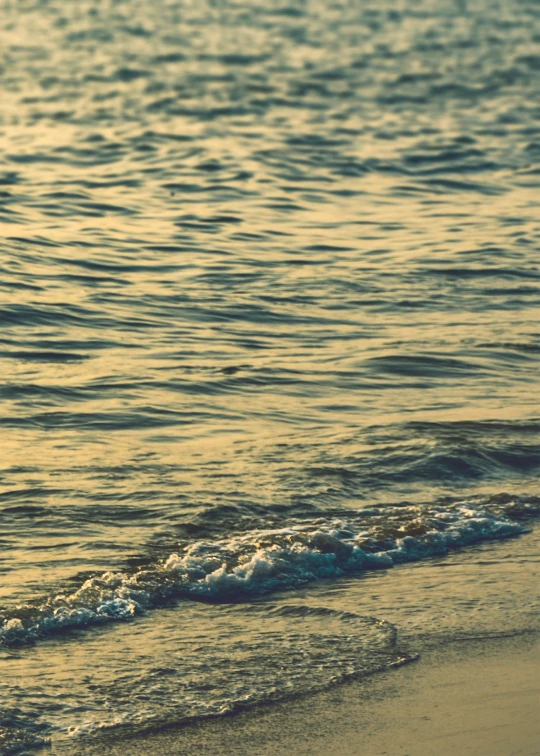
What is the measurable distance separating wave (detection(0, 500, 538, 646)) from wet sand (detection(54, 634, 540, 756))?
941mm

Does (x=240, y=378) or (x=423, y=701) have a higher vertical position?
(x=240, y=378)

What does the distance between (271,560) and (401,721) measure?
148cm

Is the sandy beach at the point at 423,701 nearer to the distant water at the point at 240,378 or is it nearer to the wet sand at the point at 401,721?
the wet sand at the point at 401,721

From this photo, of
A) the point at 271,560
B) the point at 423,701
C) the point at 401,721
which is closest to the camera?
the point at 401,721

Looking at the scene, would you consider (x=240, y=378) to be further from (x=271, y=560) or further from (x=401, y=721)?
(x=401, y=721)

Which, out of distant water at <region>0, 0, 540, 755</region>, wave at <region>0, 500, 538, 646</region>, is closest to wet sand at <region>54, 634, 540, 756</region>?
distant water at <region>0, 0, 540, 755</region>

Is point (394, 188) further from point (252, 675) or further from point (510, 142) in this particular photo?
point (252, 675)

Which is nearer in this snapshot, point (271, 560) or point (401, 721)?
point (401, 721)

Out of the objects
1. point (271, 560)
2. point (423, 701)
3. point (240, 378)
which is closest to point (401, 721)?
point (423, 701)

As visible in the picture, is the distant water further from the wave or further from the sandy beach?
the sandy beach

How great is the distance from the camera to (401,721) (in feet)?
15.3

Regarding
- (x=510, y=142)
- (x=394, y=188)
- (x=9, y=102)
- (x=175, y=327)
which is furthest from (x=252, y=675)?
(x=9, y=102)

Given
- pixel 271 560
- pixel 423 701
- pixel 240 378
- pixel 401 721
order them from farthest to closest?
pixel 240 378
pixel 271 560
pixel 423 701
pixel 401 721

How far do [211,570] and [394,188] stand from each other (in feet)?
33.7
